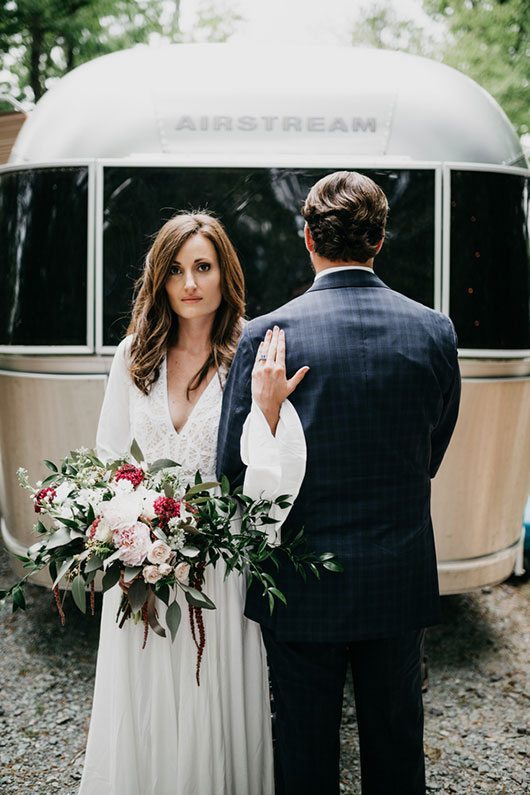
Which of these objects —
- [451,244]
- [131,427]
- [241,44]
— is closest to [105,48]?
[241,44]

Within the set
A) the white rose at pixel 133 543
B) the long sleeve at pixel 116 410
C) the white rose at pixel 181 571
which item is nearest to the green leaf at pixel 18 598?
the white rose at pixel 133 543

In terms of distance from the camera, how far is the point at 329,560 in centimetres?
216

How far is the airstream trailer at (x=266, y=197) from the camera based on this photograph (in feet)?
12.5

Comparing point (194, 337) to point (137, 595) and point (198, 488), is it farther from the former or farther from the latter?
point (137, 595)

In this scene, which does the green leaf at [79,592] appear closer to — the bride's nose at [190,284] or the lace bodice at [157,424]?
the lace bodice at [157,424]

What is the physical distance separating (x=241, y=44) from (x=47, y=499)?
287 cm

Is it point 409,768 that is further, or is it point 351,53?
point 351,53

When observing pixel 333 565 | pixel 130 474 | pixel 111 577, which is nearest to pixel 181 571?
pixel 111 577

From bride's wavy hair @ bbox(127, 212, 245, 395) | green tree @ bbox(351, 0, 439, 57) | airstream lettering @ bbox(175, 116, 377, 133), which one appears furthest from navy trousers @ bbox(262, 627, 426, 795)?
green tree @ bbox(351, 0, 439, 57)

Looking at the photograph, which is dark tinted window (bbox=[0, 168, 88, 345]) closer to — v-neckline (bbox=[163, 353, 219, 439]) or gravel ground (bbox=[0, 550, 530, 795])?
v-neckline (bbox=[163, 353, 219, 439])

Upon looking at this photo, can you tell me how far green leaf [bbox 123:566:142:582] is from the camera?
2141 mm

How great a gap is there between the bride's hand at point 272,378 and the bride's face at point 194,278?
0.64 meters

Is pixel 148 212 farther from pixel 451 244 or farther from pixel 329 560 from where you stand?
pixel 329 560

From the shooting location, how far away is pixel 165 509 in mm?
2168
